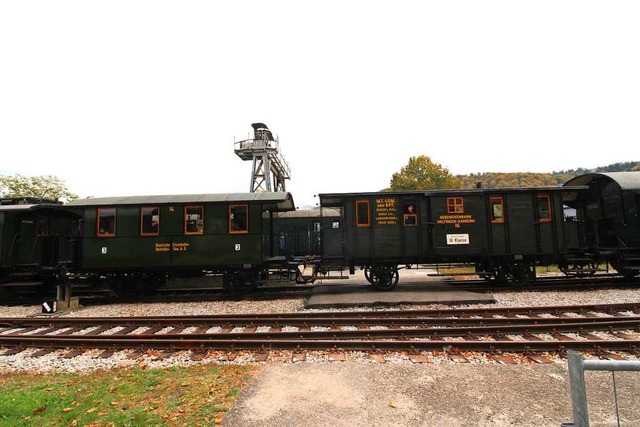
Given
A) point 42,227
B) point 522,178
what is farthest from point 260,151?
point 522,178

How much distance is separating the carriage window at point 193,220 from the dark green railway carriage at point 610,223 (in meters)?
14.3

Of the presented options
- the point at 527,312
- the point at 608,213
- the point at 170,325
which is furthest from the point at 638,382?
the point at 608,213

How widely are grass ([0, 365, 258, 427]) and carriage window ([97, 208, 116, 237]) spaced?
22.3 feet

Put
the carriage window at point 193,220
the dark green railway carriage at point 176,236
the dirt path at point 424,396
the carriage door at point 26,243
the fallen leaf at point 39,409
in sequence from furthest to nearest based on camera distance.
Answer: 1. the carriage door at point 26,243
2. the carriage window at point 193,220
3. the dark green railway carriage at point 176,236
4. the fallen leaf at point 39,409
5. the dirt path at point 424,396

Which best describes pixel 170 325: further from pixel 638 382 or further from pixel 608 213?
pixel 608 213

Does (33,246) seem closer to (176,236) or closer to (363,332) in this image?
(176,236)

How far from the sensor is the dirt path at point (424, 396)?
4152 mm

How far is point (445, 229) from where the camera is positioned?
40.6 feet

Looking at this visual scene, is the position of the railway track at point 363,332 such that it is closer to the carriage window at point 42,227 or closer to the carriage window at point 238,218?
the carriage window at point 238,218

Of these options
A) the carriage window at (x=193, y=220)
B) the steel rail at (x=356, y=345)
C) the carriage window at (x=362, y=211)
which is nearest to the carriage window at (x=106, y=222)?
the carriage window at (x=193, y=220)

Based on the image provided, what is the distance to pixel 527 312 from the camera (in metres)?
8.92

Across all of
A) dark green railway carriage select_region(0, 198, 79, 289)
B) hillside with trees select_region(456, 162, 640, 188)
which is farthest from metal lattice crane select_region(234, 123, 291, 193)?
hillside with trees select_region(456, 162, 640, 188)

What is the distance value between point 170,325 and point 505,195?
1237cm

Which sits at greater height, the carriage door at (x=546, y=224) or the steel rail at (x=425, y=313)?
the carriage door at (x=546, y=224)
